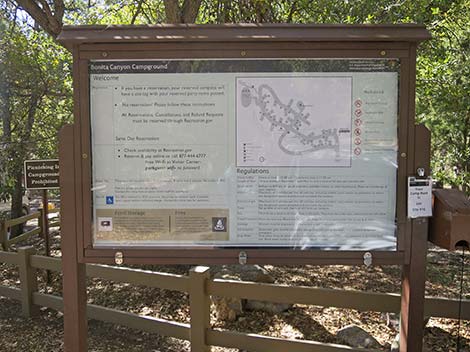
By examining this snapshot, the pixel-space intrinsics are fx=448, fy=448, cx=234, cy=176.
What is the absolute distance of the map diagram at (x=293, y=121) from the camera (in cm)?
253

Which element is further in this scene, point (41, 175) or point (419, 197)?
point (41, 175)

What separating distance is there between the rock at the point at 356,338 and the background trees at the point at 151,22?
3.54m

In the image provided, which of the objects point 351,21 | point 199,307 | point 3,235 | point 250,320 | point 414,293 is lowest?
point 250,320

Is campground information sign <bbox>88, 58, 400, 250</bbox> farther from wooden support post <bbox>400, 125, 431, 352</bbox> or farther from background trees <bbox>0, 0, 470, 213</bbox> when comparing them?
background trees <bbox>0, 0, 470, 213</bbox>

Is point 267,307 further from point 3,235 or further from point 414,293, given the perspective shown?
point 3,235

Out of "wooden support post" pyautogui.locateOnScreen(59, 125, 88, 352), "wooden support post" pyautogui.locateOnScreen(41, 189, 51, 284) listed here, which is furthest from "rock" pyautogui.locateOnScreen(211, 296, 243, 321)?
"wooden support post" pyautogui.locateOnScreen(41, 189, 51, 284)

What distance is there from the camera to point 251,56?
8.21ft

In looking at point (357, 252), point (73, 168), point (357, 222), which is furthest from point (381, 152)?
point (73, 168)

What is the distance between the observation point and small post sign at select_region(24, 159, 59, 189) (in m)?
6.08

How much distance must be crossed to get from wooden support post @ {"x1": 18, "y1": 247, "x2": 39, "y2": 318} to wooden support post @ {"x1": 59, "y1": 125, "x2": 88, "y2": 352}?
273cm

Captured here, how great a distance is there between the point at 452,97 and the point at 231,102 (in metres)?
4.82

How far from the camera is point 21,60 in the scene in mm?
7285

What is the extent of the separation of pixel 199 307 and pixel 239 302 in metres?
1.65

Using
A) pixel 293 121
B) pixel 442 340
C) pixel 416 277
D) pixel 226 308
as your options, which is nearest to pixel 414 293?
pixel 416 277
